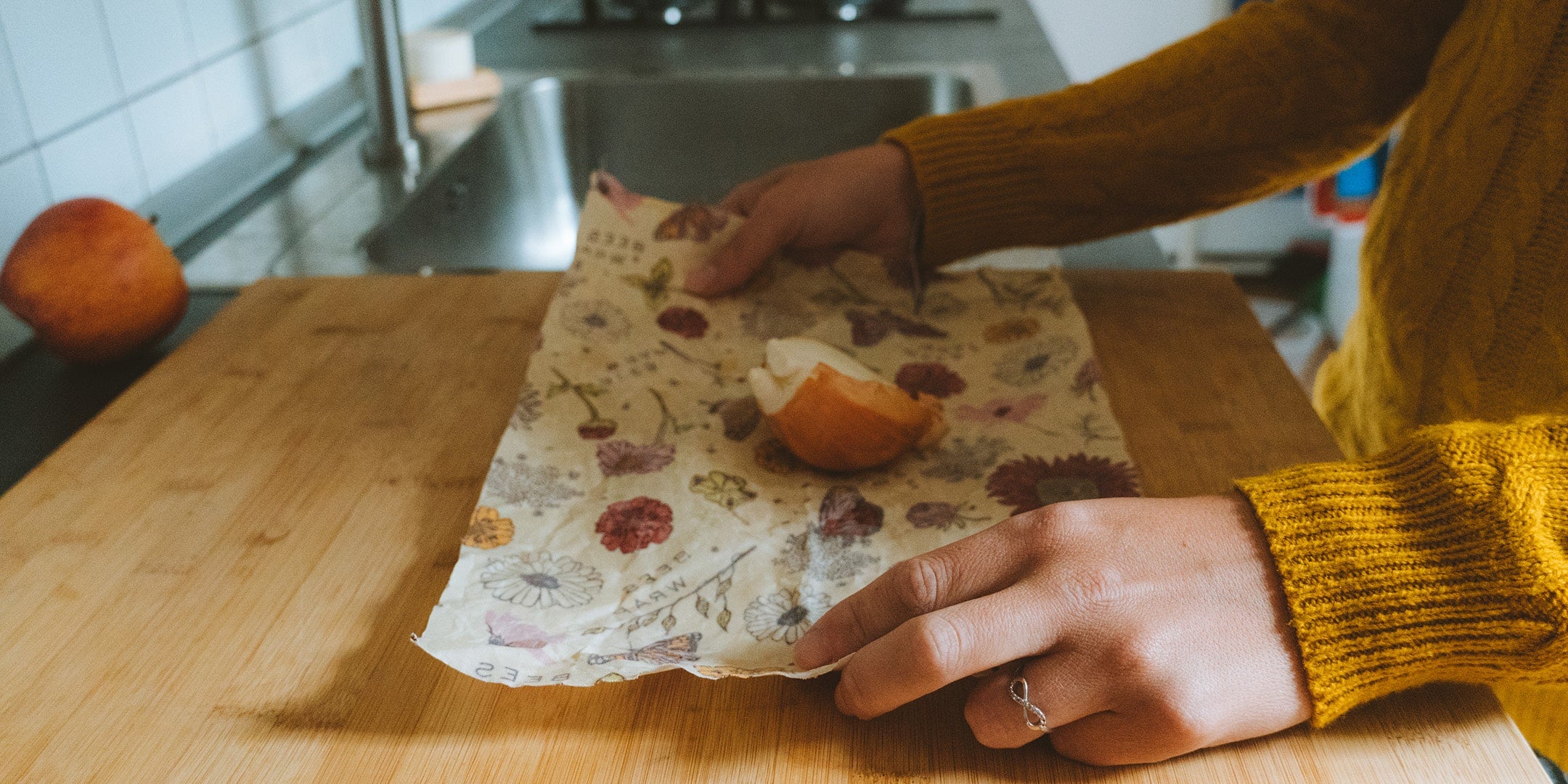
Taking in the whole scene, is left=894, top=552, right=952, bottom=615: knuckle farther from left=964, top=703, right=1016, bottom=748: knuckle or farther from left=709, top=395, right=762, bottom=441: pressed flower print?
left=709, top=395, right=762, bottom=441: pressed flower print

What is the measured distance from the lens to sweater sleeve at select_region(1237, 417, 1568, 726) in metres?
0.44

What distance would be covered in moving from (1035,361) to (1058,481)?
0.14 meters

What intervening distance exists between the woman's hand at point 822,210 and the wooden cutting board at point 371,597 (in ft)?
0.52

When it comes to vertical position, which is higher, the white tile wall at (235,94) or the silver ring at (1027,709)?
the white tile wall at (235,94)

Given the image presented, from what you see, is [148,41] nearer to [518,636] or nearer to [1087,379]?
[518,636]

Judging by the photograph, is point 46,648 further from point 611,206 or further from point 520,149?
point 520,149

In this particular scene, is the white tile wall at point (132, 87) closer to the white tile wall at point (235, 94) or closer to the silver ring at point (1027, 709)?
the white tile wall at point (235, 94)

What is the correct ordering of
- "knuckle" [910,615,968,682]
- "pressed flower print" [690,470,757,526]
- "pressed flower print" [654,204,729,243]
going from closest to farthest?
"knuckle" [910,615,968,682], "pressed flower print" [690,470,757,526], "pressed flower print" [654,204,729,243]

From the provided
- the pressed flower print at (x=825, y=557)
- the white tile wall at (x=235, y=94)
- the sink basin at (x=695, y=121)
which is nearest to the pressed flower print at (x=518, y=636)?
the pressed flower print at (x=825, y=557)

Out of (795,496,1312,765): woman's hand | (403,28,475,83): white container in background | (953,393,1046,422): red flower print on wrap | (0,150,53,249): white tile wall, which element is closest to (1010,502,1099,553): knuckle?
(795,496,1312,765): woman's hand

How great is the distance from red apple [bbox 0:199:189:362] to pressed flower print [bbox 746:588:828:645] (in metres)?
0.55

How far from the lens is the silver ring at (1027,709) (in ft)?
1.47

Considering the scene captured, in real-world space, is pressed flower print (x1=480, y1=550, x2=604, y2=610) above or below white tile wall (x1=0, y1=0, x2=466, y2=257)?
below

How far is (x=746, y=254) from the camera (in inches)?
32.8
